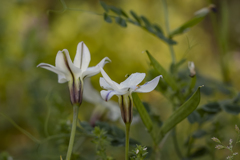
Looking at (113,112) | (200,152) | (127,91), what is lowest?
(200,152)

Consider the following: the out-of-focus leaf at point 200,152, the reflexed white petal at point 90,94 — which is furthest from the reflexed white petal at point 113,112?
the out-of-focus leaf at point 200,152

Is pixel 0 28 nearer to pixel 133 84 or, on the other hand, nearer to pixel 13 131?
pixel 13 131

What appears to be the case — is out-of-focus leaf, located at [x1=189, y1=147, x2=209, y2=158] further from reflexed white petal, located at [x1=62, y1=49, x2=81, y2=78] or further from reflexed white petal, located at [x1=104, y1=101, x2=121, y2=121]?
reflexed white petal, located at [x1=62, y1=49, x2=81, y2=78]

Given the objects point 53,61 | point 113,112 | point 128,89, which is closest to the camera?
point 128,89

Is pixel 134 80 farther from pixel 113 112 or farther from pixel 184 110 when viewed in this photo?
pixel 113 112

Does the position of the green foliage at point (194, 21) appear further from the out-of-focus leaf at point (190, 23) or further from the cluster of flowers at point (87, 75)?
the cluster of flowers at point (87, 75)

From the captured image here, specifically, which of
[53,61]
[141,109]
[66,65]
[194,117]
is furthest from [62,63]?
[53,61]

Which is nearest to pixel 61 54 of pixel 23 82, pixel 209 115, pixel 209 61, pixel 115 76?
pixel 209 115
